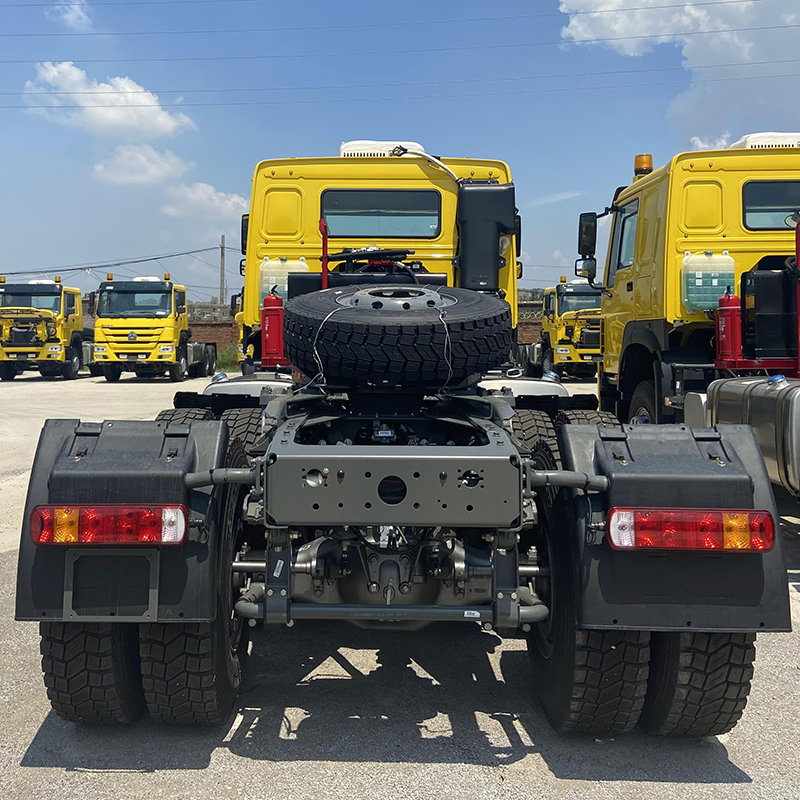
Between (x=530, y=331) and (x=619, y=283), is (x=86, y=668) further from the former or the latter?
(x=530, y=331)

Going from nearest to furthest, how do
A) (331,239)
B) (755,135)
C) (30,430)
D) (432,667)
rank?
(432,667) → (331,239) → (755,135) → (30,430)

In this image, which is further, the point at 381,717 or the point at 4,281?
the point at 4,281

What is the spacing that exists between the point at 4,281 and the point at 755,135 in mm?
20969

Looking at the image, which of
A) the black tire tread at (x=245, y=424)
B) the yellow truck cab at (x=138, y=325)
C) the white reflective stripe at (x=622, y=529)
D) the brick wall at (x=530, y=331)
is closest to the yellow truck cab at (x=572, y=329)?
the brick wall at (x=530, y=331)

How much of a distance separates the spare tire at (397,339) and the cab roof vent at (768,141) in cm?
485

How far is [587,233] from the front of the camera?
763cm

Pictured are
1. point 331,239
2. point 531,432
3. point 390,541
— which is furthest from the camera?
point 331,239

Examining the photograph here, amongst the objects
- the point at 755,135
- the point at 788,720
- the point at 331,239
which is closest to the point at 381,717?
the point at 788,720

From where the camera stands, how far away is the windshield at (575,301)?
67.9 ft

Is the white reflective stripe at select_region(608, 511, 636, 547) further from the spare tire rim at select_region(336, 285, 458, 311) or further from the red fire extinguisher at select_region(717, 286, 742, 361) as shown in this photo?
the red fire extinguisher at select_region(717, 286, 742, 361)

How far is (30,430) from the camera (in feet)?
37.3

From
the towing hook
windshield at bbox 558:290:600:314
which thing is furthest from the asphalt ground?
windshield at bbox 558:290:600:314

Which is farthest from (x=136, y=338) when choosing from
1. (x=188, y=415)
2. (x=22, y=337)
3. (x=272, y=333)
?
(x=188, y=415)

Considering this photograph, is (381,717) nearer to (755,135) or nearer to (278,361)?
(278,361)
